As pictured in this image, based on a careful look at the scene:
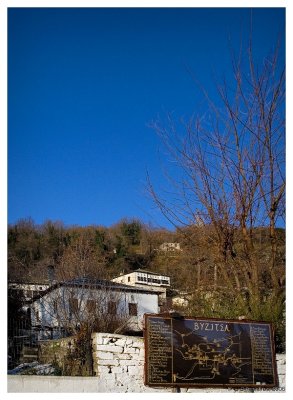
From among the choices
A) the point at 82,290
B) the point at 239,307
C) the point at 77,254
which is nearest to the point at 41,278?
the point at 77,254

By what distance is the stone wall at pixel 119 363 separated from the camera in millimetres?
6242

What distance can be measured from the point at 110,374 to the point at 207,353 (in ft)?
4.46

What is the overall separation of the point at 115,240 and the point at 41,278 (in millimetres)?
10103

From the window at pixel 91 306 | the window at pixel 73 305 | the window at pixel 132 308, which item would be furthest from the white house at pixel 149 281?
the window at pixel 91 306

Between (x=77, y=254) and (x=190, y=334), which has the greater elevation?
(x=77, y=254)

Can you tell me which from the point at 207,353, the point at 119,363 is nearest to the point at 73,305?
the point at 119,363

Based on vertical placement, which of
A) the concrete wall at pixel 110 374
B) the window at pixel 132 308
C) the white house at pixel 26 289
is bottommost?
the window at pixel 132 308

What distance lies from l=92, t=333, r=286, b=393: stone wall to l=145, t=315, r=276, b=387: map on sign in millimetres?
207

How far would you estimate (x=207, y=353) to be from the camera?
660 cm

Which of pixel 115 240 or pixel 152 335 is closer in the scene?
pixel 152 335

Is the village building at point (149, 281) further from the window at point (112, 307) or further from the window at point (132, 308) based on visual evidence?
the window at point (112, 307)

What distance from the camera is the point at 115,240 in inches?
1062

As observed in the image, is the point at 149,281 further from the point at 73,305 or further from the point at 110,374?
the point at 110,374
